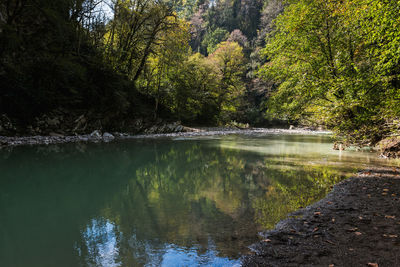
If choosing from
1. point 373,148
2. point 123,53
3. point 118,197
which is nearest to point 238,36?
point 123,53

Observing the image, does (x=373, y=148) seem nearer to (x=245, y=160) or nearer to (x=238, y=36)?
(x=245, y=160)

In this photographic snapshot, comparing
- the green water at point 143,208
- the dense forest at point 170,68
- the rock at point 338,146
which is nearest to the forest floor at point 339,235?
the green water at point 143,208

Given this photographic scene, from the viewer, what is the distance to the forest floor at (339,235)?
8.23 feet

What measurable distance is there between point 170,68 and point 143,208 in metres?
22.5

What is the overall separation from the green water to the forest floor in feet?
1.02

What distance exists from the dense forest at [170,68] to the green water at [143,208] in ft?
9.59

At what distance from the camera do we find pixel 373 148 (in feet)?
41.7

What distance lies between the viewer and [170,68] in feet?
82.8

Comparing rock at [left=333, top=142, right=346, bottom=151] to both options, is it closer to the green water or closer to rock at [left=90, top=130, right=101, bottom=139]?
the green water

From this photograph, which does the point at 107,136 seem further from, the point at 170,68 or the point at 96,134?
the point at 170,68

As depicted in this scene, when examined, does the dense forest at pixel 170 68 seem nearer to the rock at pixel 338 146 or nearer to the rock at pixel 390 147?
the rock at pixel 390 147

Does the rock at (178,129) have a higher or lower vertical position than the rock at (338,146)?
higher

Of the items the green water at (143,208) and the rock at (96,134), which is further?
the rock at (96,134)

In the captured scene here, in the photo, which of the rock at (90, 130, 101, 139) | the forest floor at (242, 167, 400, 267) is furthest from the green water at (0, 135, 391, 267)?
the rock at (90, 130, 101, 139)
